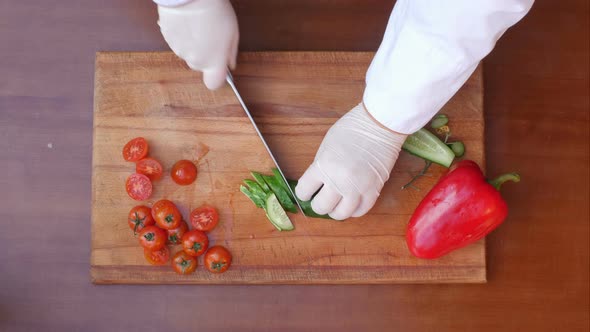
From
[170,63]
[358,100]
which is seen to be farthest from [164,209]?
[358,100]

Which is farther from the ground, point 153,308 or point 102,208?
point 102,208

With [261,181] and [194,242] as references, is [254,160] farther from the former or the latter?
[194,242]

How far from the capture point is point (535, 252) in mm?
1703

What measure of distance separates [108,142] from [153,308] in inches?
19.8

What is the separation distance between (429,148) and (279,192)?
0.45 meters

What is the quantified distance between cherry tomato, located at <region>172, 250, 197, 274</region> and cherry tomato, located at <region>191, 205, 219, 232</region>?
0.09 meters

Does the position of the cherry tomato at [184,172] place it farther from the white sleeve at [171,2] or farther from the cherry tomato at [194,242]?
the white sleeve at [171,2]

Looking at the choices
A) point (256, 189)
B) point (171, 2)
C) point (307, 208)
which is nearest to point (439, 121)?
point (307, 208)

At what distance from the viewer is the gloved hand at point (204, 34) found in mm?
1361

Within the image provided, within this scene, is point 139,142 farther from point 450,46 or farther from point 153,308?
point 450,46

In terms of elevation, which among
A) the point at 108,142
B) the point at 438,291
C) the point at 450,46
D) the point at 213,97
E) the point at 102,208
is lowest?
the point at 438,291

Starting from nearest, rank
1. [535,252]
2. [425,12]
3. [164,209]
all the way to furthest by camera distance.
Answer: [425,12] < [164,209] < [535,252]

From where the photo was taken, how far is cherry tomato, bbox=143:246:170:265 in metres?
1.60

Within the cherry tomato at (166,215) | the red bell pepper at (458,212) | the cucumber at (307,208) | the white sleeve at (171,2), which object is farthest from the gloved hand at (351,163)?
the white sleeve at (171,2)
